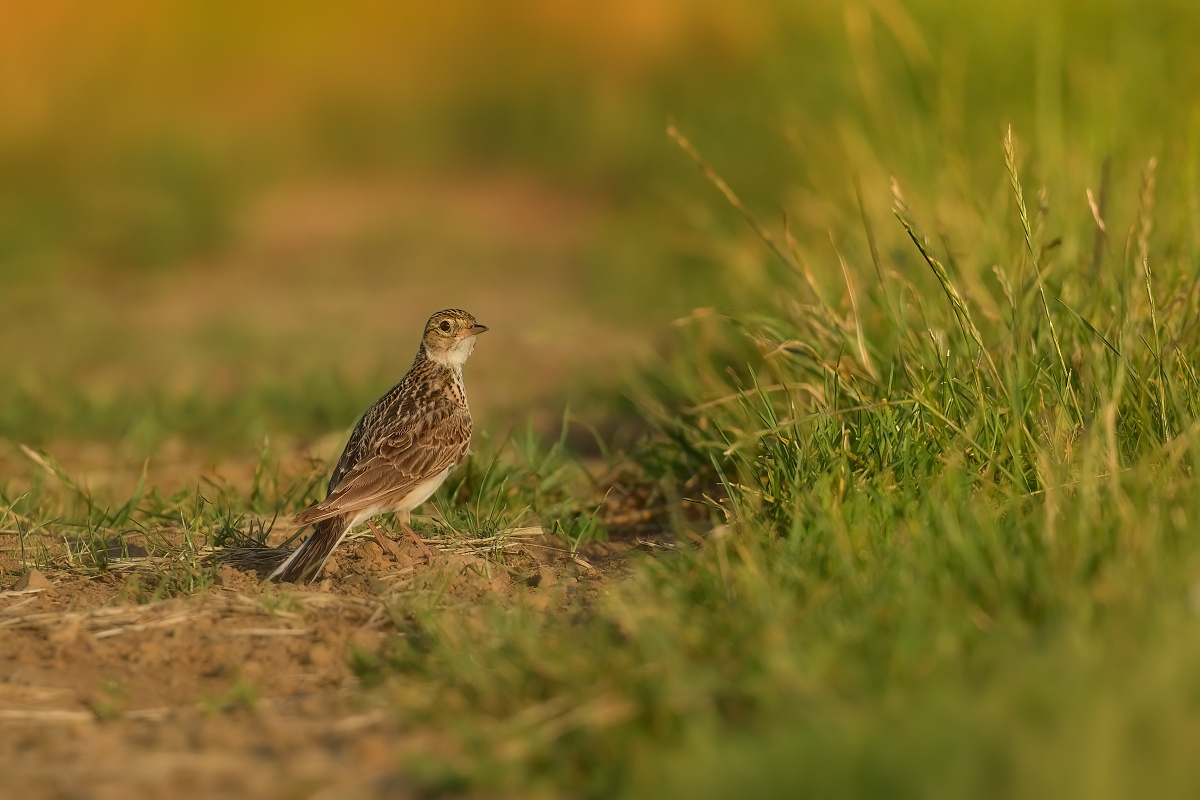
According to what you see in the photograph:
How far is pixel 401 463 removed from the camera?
18.0 feet

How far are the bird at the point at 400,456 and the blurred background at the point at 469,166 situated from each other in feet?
2.33

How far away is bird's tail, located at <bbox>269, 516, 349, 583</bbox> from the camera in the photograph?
492cm

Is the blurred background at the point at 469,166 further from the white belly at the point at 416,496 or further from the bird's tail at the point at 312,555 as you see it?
the bird's tail at the point at 312,555

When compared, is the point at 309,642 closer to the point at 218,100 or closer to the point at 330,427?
the point at 330,427

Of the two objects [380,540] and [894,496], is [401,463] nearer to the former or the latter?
[380,540]

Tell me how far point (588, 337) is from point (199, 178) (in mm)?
5538

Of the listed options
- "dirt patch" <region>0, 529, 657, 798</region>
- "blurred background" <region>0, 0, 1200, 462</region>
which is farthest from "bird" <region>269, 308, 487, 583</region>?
"blurred background" <region>0, 0, 1200, 462</region>

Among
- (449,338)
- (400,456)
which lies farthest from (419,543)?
(449,338)

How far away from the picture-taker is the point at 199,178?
14.4 metres

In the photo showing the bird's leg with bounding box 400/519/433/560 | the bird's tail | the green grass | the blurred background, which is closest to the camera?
the green grass

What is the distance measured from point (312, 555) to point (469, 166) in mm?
12350

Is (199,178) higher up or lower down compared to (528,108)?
lower down

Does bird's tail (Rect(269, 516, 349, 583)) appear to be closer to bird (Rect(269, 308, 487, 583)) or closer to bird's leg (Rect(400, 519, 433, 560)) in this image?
bird (Rect(269, 308, 487, 583))

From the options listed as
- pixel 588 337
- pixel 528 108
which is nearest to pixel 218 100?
pixel 528 108
